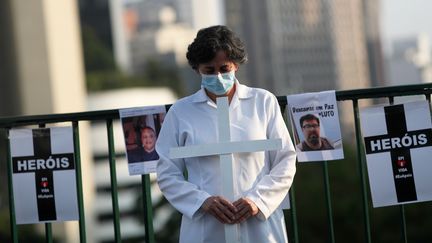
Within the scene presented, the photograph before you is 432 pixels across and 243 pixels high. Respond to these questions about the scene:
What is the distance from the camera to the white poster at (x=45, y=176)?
6.52 m

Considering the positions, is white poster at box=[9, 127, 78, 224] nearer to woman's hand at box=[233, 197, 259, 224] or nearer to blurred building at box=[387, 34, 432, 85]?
woman's hand at box=[233, 197, 259, 224]

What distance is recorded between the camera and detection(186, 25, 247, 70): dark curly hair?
5.25m

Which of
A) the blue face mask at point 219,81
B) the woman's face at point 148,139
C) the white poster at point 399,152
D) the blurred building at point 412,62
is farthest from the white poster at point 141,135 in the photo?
the blurred building at point 412,62

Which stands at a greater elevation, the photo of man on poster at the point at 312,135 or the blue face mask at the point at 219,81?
the blue face mask at the point at 219,81

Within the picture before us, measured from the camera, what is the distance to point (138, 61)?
655 feet

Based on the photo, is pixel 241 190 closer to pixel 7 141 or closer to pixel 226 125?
pixel 226 125

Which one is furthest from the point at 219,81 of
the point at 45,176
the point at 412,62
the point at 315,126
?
the point at 412,62

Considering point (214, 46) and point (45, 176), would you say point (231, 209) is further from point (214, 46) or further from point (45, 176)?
point (45, 176)

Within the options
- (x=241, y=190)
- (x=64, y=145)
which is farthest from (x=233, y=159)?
(x=64, y=145)

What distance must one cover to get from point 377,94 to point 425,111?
295mm

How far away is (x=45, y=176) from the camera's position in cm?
654

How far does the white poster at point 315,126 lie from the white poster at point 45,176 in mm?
1386

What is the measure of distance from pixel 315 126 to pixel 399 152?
51cm

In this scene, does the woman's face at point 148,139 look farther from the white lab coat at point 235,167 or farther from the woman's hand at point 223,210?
the woman's hand at point 223,210
